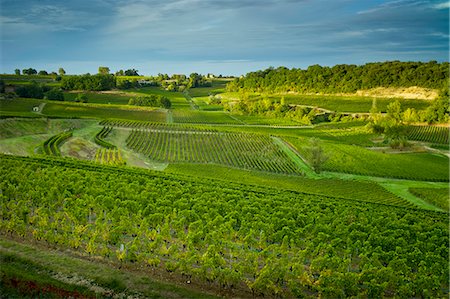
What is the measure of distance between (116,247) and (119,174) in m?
17.7

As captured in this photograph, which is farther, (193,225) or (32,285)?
(193,225)

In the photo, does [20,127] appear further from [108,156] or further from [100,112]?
[100,112]

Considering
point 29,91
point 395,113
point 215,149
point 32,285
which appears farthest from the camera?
point 29,91

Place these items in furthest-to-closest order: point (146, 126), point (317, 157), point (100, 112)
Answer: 1. point (100, 112)
2. point (146, 126)
3. point (317, 157)

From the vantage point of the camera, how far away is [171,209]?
3189cm

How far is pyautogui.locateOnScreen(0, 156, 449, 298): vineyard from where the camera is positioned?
2356 cm

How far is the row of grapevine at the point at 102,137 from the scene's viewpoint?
73812 millimetres

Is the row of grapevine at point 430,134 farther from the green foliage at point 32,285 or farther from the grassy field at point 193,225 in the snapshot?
the green foliage at point 32,285

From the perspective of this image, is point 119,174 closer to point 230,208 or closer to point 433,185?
point 230,208

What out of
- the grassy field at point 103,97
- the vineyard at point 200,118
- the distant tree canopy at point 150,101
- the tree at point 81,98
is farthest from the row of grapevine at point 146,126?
the distant tree canopy at point 150,101

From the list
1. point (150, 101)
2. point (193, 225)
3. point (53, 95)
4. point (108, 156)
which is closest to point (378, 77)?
point (150, 101)

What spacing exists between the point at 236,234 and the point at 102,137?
6134 centimetres

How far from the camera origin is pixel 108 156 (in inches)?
2564

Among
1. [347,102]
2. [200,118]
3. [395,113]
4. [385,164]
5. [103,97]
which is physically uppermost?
[103,97]
